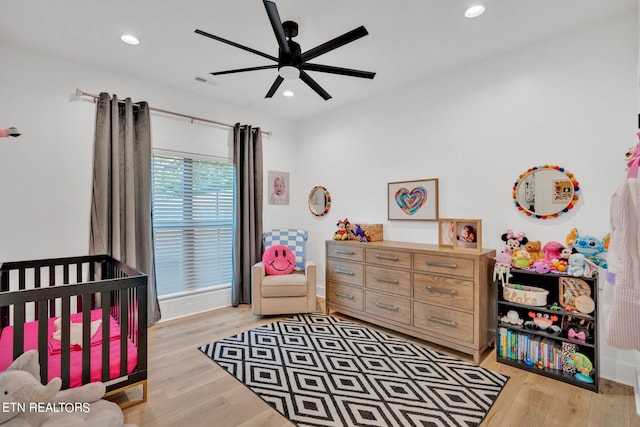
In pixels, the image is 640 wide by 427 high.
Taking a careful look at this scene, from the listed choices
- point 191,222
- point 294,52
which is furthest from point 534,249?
point 191,222

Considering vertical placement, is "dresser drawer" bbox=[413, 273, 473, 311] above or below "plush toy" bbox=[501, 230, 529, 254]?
below

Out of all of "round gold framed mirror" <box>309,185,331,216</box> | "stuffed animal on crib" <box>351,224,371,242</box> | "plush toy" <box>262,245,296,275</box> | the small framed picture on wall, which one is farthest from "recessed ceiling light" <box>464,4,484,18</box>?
the small framed picture on wall

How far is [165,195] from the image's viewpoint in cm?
352

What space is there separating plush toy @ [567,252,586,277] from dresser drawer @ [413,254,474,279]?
0.62 m

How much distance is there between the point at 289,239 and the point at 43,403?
2.94 metres

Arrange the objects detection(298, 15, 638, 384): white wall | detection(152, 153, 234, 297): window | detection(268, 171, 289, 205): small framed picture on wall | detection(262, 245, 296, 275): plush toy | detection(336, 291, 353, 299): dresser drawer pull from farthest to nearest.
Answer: detection(268, 171, 289, 205): small framed picture on wall → detection(262, 245, 296, 275): plush toy → detection(152, 153, 234, 297): window → detection(336, 291, 353, 299): dresser drawer pull → detection(298, 15, 638, 384): white wall

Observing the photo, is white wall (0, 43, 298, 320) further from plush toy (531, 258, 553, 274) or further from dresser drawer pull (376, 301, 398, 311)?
plush toy (531, 258, 553, 274)

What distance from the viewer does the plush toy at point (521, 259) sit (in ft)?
7.94

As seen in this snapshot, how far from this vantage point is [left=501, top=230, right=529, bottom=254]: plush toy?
2.60 meters

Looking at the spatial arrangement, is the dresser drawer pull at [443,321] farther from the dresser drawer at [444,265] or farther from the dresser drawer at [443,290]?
the dresser drawer at [444,265]

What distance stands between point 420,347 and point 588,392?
1.13 m

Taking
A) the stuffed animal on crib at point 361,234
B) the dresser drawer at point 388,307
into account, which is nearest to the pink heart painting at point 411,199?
the stuffed animal on crib at point 361,234

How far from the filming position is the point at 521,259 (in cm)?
243

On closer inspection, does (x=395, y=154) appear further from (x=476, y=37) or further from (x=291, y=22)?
(x=291, y=22)
